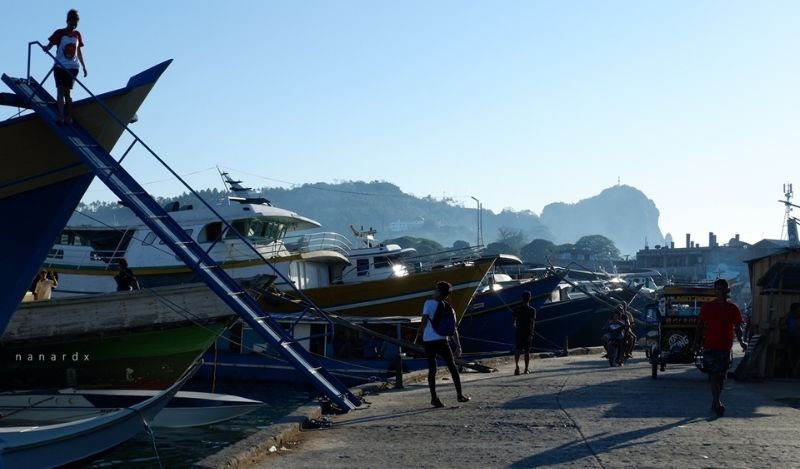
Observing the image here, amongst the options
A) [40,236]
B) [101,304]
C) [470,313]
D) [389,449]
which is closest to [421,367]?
[470,313]

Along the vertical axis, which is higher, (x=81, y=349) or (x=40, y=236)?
(x=40, y=236)

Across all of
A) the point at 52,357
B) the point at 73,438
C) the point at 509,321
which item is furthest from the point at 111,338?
the point at 509,321

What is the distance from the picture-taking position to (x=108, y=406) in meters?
15.7

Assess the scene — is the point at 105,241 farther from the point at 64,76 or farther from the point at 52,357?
the point at 64,76

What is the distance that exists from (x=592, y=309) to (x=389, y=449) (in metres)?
24.5

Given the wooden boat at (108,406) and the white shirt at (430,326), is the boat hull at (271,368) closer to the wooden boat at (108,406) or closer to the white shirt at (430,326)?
the wooden boat at (108,406)

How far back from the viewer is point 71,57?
529 inches

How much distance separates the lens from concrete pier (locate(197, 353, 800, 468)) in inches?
361

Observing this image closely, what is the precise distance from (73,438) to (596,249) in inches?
4225

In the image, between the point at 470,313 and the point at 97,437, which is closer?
the point at 97,437

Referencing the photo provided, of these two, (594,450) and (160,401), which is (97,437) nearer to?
(160,401)

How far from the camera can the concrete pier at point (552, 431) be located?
9180 millimetres

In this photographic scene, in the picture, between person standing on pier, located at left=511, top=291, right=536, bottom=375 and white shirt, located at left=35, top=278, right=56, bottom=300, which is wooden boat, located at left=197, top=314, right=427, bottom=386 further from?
white shirt, located at left=35, top=278, right=56, bottom=300

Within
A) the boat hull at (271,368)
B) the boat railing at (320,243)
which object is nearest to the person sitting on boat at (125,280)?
the boat hull at (271,368)
